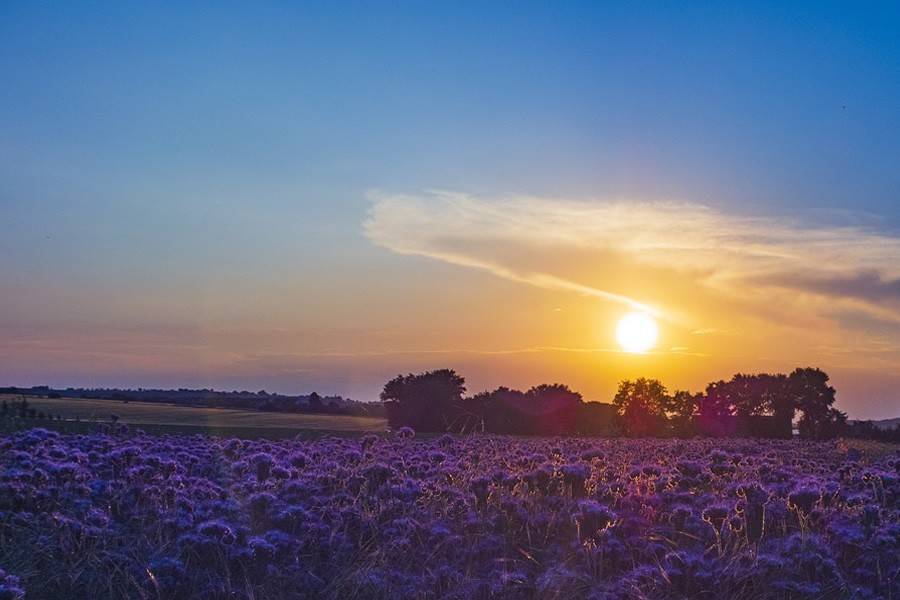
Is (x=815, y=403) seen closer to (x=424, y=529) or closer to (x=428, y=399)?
(x=428, y=399)

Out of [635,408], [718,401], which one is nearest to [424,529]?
[635,408]

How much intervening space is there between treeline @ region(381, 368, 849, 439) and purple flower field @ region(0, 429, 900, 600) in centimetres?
2176

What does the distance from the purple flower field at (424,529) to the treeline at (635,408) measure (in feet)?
71.4

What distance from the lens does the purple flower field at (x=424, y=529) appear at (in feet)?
25.6

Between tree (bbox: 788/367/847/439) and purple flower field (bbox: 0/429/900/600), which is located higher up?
tree (bbox: 788/367/847/439)

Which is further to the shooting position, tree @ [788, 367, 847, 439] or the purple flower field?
tree @ [788, 367, 847, 439]

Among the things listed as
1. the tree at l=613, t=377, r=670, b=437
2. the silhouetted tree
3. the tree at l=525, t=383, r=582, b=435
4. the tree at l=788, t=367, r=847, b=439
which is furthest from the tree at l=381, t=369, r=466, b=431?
the tree at l=788, t=367, r=847, b=439

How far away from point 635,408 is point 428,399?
826 centimetres

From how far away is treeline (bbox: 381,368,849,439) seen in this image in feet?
111

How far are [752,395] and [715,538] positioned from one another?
2786 cm

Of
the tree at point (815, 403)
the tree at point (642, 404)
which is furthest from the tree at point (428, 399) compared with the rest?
the tree at point (815, 403)

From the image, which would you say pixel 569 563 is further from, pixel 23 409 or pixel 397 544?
pixel 23 409

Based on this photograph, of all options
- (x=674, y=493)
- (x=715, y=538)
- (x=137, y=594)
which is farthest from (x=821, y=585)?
(x=137, y=594)

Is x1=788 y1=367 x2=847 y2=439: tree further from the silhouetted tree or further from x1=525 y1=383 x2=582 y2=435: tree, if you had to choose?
x1=525 y1=383 x2=582 y2=435: tree
